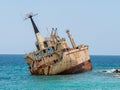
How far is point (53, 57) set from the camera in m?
55.6

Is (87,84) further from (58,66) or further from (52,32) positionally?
(52,32)

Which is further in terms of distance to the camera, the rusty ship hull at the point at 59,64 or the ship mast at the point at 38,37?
the ship mast at the point at 38,37

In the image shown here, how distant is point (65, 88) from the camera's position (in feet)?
140

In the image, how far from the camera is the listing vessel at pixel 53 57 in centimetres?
5538

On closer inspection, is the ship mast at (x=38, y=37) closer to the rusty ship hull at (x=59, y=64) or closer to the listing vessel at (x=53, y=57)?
the listing vessel at (x=53, y=57)

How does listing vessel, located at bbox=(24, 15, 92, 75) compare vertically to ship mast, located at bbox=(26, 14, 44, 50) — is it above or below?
below

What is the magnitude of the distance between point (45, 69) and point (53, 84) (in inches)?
378

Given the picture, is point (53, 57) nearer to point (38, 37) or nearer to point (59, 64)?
point (59, 64)

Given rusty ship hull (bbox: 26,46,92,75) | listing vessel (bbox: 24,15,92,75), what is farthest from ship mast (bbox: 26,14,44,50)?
rusty ship hull (bbox: 26,46,92,75)

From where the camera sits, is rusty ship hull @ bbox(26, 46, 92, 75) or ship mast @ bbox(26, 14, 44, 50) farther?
ship mast @ bbox(26, 14, 44, 50)

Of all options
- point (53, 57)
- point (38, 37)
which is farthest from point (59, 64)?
point (38, 37)

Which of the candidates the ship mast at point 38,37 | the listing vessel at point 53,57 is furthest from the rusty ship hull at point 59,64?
the ship mast at point 38,37

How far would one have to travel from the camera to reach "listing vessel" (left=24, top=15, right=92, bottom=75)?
182 ft

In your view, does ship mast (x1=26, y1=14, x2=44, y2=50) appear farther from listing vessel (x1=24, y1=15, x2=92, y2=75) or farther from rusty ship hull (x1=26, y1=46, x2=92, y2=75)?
rusty ship hull (x1=26, y1=46, x2=92, y2=75)
